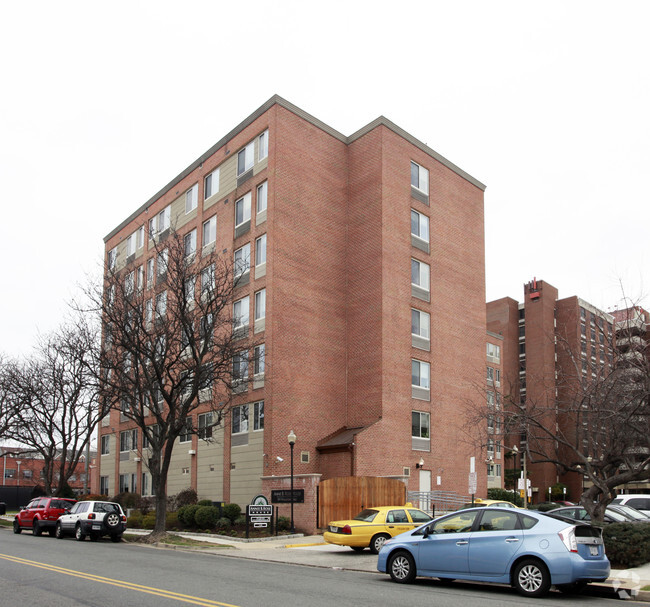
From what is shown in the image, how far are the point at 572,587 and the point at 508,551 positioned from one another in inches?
67.8

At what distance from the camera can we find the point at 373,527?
21.4 meters

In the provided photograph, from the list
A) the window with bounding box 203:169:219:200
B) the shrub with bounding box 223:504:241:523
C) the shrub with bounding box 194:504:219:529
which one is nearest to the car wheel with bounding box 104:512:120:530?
the shrub with bounding box 194:504:219:529

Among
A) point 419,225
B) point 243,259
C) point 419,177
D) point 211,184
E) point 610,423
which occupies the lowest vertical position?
point 610,423

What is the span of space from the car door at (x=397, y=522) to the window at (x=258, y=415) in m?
14.1

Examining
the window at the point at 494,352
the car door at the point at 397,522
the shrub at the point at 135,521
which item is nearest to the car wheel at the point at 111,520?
the shrub at the point at 135,521

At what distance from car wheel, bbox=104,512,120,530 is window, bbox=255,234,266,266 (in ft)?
48.5

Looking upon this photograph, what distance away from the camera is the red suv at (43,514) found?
3044 cm

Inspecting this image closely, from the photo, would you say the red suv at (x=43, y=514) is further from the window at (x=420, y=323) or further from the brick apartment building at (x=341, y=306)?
the window at (x=420, y=323)

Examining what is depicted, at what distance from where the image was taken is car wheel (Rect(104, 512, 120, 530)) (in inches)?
1078

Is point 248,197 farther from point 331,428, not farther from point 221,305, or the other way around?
point 331,428

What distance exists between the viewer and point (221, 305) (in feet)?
99.8

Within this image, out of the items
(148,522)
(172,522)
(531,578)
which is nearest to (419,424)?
(172,522)

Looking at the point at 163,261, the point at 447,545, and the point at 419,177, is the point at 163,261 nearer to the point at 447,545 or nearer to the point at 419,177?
the point at 419,177

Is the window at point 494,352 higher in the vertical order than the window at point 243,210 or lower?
lower
